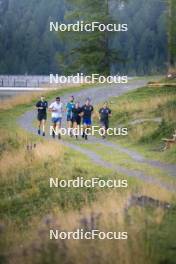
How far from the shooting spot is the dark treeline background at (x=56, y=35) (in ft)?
38.4

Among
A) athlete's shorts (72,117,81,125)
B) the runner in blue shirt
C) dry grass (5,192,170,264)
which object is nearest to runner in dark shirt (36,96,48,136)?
the runner in blue shirt

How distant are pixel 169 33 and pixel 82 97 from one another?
4953 mm

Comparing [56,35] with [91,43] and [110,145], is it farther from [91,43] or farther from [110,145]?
[110,145]

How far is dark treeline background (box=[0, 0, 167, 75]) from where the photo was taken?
38.4 feet

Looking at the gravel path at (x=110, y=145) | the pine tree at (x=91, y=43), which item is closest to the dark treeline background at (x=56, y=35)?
the pine tree at (x=91, y=43)

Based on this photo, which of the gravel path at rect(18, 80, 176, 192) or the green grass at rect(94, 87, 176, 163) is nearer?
the gravel path at rect(18, 80, 176, 192)

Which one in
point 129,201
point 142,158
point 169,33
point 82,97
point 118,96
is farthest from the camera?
point 82,97

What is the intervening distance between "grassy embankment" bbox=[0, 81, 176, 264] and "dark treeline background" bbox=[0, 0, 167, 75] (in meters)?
1.64

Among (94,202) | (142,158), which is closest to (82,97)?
(142,158)

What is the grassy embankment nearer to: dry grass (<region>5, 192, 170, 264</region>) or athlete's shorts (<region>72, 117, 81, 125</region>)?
dry grass (<region>5, 192, 170, 264</region>)

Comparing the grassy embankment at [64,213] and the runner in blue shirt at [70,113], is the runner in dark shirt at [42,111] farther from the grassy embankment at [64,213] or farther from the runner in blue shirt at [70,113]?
the grassy embankment at [64,213]

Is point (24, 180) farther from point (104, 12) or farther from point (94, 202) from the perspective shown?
point (104, 12)

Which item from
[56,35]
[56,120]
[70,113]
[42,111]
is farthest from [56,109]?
[56,35]

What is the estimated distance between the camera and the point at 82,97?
17.4 metres
